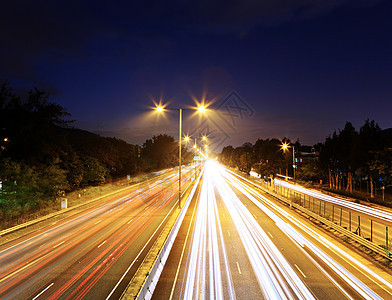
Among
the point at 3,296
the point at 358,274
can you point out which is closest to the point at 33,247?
the point at 3,296

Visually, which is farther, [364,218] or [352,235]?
[364,218]

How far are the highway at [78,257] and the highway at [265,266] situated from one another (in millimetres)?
2368

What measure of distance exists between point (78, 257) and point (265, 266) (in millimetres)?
11081

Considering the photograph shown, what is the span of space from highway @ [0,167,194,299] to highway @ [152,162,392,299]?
7.77 feet

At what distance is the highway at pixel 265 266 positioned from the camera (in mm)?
10648

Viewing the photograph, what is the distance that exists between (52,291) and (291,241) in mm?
15137

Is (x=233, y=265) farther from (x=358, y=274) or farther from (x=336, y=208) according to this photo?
(x=336, y=208)

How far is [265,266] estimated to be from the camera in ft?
43.4

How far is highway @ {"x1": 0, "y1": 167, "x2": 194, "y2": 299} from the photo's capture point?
10953 millimetres

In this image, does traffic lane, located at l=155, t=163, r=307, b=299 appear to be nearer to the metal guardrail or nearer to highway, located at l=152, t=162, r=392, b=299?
highway, located at l=152, t=162, r=392, b=299

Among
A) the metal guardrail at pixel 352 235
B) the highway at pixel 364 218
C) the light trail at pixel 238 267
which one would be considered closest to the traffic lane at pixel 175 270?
the light trail at pixel 238 267

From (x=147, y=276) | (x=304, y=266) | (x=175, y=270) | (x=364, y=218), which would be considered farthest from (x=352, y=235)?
(x=147, y=276)

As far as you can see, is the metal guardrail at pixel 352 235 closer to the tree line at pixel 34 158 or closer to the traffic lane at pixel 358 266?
the traffic lane at pixel 358 266

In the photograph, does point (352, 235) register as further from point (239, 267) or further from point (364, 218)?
point (364, 218)
